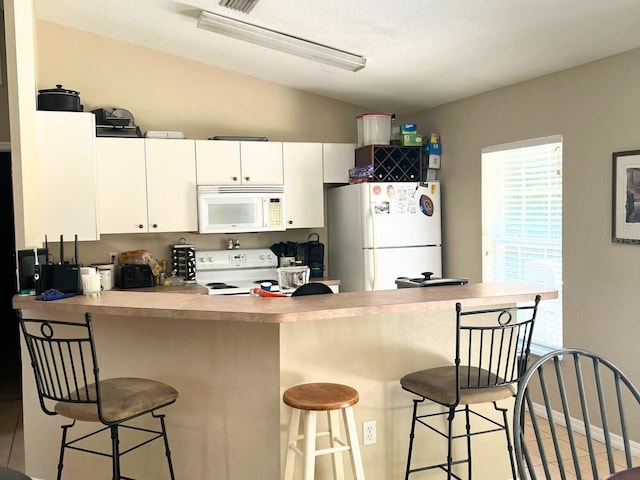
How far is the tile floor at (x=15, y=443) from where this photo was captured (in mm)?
3490

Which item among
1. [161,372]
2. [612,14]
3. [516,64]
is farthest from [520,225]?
[161,372]

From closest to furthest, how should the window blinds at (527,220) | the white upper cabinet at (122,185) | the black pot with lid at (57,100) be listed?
the window blinds at (527,220)
the black pot with lid at (57,100)
the white upper cabinet at (122,185)

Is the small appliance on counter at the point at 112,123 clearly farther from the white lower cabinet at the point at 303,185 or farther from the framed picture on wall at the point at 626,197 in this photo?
the framed picture on wall at the point at 626,197

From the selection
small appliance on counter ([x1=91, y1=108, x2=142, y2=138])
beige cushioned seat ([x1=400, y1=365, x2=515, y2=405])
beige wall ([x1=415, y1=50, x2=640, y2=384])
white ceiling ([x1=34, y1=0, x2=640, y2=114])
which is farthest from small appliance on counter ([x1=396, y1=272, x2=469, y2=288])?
small appliance on counter ([x1=91, y1=108, x2=142, y2=138])

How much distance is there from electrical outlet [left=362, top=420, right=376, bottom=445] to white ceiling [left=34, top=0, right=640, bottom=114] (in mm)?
2146

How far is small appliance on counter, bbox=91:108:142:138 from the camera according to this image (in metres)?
4.48

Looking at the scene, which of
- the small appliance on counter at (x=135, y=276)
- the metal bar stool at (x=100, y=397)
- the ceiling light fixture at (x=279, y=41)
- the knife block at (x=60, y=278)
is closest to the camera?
the metal bar stool at (x=100, y=397)

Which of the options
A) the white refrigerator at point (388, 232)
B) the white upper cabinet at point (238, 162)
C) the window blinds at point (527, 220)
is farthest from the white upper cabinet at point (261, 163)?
the window blinds at point (527, 220)

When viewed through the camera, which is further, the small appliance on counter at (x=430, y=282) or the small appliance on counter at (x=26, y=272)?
the small appliance on counter at (x=430, y=282)

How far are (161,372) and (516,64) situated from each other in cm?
283

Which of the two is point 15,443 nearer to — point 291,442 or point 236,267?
point 236,267

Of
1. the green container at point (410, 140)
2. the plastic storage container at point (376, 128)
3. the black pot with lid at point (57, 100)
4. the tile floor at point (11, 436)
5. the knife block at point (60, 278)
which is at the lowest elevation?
the tile floor at point (11, 436)

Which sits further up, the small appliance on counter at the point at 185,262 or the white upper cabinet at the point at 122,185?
the white upper cabinet at the point at 122,185

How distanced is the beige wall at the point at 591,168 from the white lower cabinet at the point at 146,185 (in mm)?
2349
